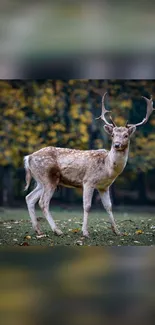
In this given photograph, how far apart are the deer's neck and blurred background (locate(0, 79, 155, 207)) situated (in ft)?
0.45

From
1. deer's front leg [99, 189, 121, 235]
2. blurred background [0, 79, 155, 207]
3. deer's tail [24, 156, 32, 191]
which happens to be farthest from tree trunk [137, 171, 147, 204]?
deer's tail [24, 156, 32, 191]

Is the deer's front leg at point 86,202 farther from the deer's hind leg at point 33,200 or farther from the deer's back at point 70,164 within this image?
the deer's hind leg at point 33,200

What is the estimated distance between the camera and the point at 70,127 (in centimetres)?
377

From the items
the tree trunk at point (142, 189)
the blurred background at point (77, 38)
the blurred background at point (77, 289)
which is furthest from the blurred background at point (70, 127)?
the blurred background at point (77, 289)

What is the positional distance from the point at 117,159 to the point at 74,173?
0.88 feet

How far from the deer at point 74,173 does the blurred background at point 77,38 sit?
44 centimetres

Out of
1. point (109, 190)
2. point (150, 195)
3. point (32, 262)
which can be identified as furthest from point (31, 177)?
point (32, 262)

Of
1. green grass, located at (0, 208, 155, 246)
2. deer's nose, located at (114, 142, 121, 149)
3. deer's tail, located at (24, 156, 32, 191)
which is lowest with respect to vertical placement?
green grass, located at (0, 208, 155, 246)

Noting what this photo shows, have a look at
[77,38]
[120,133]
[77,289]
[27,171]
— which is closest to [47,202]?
[27,171]

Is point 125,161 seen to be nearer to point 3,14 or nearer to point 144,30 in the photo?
point 144,30

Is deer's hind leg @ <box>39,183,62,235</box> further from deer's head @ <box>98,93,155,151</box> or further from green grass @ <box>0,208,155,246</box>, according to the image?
deer's head @ <box>98,93,155,151</box>

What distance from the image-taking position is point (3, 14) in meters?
2.46

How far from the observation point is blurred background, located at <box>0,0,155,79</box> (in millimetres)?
2477

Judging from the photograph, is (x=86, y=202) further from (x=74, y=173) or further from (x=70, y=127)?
(x=70, y=127)
